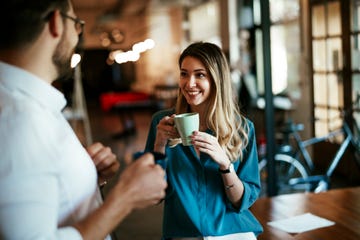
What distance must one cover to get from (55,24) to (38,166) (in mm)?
316

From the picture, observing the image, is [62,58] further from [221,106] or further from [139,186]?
[221,106]

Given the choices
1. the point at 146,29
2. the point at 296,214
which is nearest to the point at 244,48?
the point at 296,214

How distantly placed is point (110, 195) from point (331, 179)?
4214mm

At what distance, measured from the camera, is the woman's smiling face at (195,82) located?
5.88 feet

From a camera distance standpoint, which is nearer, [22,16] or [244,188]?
[22,16]

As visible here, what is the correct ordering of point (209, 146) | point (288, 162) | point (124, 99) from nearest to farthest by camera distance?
1. point (209, 146)
2. point (288, 162)
3. point (124, 99)

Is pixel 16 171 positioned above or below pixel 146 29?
below

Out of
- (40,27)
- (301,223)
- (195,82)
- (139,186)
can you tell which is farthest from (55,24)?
(301,223)

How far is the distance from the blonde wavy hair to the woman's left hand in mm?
147

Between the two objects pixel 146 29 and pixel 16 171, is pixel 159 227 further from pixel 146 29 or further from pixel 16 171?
pixel 146 29

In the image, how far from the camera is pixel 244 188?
1.70 meters

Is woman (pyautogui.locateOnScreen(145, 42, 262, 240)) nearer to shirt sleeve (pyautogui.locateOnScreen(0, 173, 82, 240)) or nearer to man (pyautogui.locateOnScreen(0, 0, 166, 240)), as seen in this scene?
man (pyautogui.locateOnScreen(0, 0, 166, 240))

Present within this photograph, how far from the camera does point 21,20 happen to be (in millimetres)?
1040

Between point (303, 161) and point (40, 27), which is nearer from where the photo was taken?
point (40, 27)
